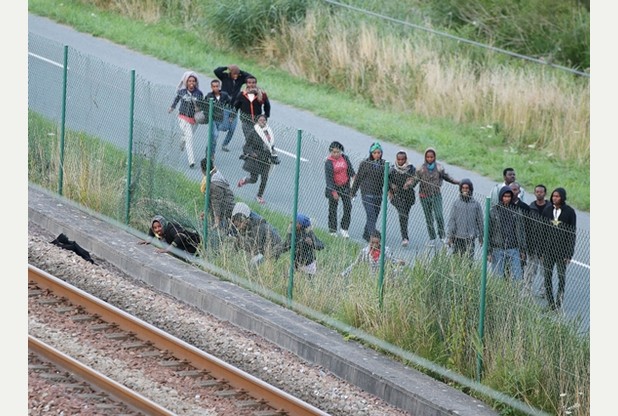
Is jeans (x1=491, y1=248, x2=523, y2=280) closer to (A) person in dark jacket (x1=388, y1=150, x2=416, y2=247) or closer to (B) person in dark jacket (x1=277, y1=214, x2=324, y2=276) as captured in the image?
(A) person in dark jacket (x1=388, y1=150, x2=416, y2=247)

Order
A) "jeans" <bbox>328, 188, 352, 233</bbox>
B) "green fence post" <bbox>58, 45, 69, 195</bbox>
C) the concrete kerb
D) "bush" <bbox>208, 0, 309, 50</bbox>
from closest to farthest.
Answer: the concrete kerb < "jeans" <bbox>328, 188, 352, 233</bbox> < "green fence post" <bbox>58, 45, 69, 195</bbox> < "bush" <bbox>208, 0, 309, 50</bbox>

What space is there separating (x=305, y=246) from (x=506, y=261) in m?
2.81

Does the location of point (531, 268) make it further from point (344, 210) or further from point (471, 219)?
point (344, 210)

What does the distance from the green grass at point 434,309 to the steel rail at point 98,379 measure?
3003 mm

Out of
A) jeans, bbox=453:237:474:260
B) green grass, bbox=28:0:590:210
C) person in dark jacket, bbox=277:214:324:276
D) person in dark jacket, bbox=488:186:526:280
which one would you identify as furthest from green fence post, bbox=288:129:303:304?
green grass, bbox=28:0:590:210

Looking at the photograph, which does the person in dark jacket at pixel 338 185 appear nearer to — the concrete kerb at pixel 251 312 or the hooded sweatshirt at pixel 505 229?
the concrete kerb at pixel 251 312

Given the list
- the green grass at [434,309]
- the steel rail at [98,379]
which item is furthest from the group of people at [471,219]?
the steel rail at [98,379]

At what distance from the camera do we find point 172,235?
17375 millimetres

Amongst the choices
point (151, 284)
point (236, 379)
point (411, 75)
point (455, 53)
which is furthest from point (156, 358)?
point (455, 53)

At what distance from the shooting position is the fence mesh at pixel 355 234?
13.2m

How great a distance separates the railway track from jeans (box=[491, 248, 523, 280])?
8.28ft

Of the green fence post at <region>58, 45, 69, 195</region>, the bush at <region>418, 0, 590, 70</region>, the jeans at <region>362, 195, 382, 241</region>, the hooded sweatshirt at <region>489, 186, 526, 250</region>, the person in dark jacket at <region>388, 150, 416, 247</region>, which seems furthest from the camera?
the bush at <region>418, 0, 590, 70</region>

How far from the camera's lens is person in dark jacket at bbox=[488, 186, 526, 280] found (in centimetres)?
1366

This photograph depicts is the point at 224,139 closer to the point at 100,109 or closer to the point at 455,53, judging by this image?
the point at 100,109
